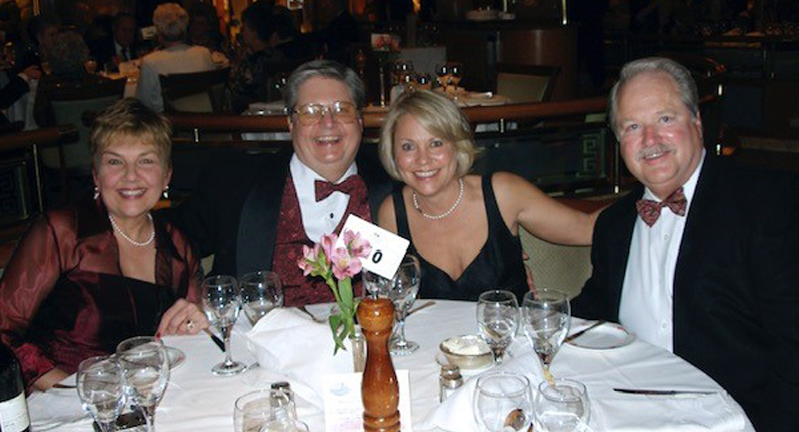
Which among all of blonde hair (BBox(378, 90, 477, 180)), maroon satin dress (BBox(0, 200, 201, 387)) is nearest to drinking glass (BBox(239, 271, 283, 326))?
maroon satin dress (BBox(0, 200, 201, 387))

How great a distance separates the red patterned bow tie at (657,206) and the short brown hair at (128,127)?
1517mm

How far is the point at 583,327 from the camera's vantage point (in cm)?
225

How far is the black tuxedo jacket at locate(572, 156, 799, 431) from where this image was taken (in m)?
2.26

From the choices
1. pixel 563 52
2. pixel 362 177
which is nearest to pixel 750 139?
pixel 563 52

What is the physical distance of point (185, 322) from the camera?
7.91ft

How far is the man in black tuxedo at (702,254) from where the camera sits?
227cm

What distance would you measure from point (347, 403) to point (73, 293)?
1.33 metres

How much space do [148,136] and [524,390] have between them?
66.7 inches

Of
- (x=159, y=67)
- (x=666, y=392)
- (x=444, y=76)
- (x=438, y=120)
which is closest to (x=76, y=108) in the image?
(x=159, y=67)

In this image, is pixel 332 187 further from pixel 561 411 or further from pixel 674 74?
pixel 561 411

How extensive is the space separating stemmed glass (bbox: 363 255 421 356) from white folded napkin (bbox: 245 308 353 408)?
0.24 meters

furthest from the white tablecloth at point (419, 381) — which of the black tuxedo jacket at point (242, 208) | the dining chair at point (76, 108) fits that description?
the dining chair at point (76, 108)

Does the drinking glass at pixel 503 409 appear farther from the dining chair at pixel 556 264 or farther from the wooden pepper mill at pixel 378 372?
the dining chair at pixel 556 264

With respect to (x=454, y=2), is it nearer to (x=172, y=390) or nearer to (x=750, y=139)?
(x=750, y=139)
